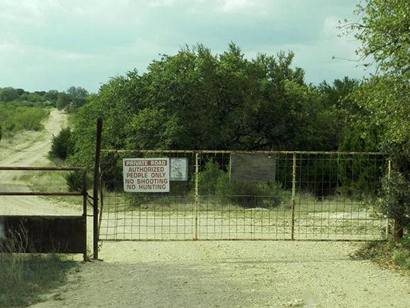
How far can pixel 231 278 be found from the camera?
998cm

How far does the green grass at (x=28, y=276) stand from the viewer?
8.66 m

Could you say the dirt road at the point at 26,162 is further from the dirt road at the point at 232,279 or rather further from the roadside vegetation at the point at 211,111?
the dirt road at the point at 232,279

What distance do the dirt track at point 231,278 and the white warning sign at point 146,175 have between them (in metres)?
1.26

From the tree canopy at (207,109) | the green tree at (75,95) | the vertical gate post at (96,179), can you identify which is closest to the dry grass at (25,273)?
the vertical gate post at (96,179)

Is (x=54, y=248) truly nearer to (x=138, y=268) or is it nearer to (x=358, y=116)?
(x=138, y=268)

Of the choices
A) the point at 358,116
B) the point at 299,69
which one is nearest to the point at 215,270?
the point at 358,116

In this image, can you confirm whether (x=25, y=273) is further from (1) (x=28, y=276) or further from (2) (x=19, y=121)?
(2) (x=19, y=121)

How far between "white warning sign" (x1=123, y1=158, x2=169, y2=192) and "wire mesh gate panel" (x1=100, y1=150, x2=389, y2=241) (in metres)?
0.75

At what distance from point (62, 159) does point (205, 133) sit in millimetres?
30902

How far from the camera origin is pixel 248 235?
1559cm

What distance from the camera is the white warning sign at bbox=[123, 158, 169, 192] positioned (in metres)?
12.6

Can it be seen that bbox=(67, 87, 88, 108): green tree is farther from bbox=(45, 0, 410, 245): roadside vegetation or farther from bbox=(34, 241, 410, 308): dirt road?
bbox=(34, 241, 410, 308): dirt road

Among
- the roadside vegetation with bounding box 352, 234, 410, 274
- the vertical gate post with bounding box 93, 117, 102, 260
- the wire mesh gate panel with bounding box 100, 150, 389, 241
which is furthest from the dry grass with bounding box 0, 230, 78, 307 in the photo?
the roadside vegetation with bounding box 352, 234, 410, 274

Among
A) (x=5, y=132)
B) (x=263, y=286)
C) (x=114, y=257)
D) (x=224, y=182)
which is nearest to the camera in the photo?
(x=263, y=286)
